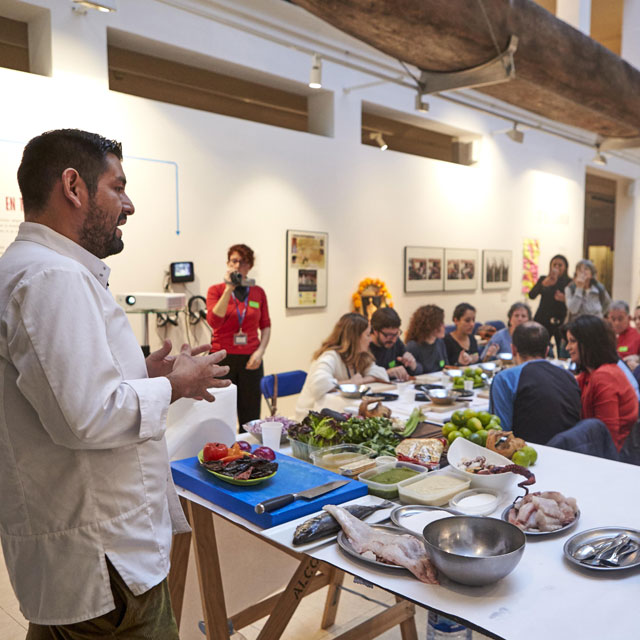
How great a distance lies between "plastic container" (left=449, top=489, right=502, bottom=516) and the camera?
1819 millimetres

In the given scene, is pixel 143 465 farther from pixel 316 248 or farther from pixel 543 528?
pixel 316 248

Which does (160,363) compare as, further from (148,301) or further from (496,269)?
(496,269)

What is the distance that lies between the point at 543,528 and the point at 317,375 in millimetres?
2330

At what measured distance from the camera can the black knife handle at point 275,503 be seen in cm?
172

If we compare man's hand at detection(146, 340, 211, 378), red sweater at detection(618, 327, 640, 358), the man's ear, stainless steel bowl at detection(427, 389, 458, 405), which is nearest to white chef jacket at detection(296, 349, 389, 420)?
stainless steel bowl at detection(427, 389, 458, 405)

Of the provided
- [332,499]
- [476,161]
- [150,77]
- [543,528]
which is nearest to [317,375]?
[332,499]

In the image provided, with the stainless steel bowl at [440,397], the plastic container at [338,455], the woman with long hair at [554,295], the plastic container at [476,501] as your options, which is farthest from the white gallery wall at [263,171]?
the plastic container at [476,501]

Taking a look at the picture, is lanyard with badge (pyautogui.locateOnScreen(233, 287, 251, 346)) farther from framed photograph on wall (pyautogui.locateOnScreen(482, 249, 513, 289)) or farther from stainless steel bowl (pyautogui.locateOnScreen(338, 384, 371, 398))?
framed photograph on wall (pyautogui.locateOnScreen(482, 249, 513, 289))

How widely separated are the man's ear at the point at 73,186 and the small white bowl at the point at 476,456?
1.37 meters

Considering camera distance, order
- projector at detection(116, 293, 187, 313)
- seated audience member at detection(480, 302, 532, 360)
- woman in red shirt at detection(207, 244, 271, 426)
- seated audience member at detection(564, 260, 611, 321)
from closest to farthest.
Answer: projector at detection(116, 293, 187, 313) < woman in red shirt at detection(207, 244, 271, 426) < seated audience member at detection(480, 302, 532, 360) < seated audience member at detection(564, 260, 611, 321)

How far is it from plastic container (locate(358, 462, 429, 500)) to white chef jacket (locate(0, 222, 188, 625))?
2.35 ft

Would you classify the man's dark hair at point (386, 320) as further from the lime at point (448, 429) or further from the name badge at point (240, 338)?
the lime at point (448, 429)

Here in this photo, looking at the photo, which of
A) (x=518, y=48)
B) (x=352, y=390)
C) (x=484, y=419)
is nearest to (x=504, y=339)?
(x=352, y=390)

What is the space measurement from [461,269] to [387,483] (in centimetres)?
690
